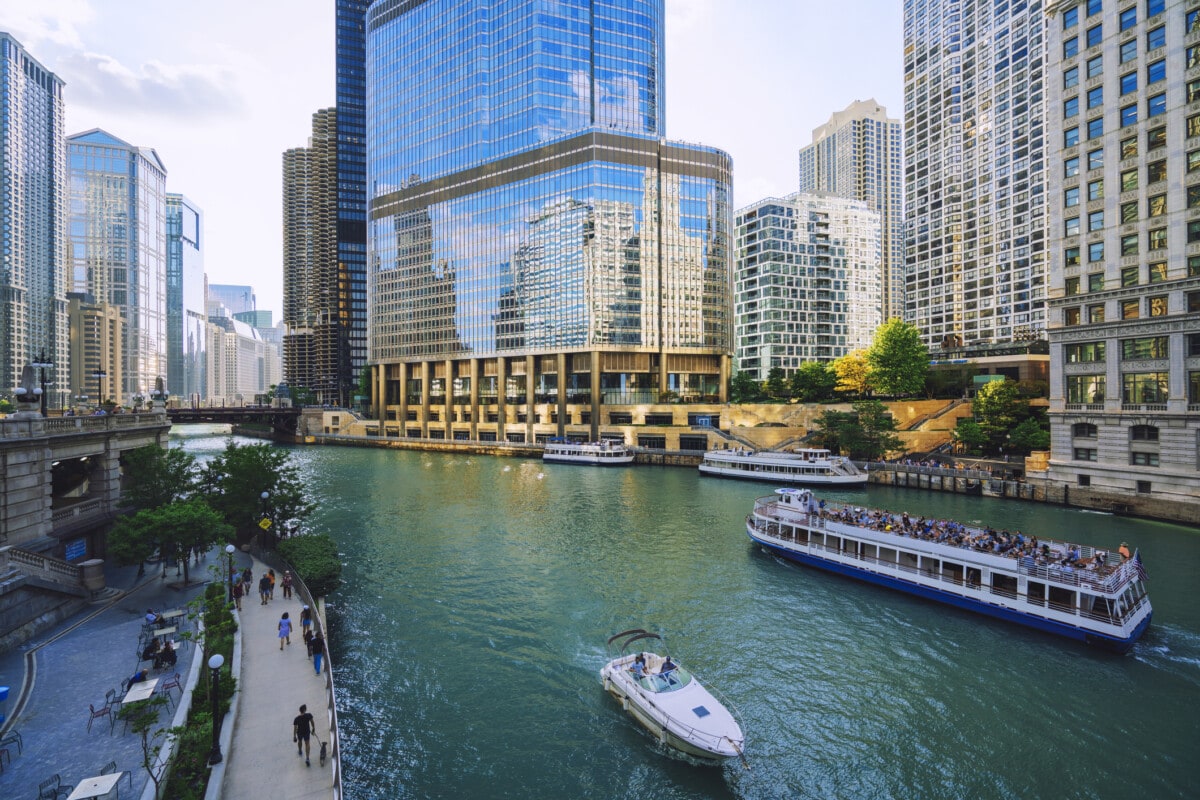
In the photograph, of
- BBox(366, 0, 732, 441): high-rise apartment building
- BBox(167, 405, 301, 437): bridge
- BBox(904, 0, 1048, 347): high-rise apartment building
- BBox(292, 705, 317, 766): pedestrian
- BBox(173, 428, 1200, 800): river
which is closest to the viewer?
BBox(292, 705, 317, 766): pedestrian

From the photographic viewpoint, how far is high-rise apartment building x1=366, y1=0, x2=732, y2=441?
13038 cm

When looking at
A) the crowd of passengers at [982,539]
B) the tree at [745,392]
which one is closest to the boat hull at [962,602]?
the crowd of passengers at [982,539]

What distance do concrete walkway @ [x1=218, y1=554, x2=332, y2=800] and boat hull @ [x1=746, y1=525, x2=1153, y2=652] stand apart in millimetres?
33678

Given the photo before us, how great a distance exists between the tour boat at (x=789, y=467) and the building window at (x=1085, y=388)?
24453 millimetres

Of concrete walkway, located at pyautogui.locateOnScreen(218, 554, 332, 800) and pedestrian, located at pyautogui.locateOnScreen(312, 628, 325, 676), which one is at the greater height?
pedestrian, located at pyautogui.locateOnScreen(312, 628, 325, 676)

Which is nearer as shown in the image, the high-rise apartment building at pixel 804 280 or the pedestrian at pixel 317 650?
the pedestrian at pixel 317 650

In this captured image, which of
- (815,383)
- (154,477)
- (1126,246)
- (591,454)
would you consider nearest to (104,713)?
(154,477)

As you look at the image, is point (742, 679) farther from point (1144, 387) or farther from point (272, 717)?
point (1144, 387)

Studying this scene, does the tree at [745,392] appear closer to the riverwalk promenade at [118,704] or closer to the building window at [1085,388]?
the building window at [1085,388]

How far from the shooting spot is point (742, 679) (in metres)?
27.5

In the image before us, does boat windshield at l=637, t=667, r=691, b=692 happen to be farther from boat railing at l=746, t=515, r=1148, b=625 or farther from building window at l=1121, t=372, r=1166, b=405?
building window at l=1121, t=372, r=1166, b=405

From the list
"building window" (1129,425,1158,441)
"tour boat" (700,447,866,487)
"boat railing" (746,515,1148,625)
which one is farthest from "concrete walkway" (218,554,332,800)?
"building window" (1129,425,1158,441)

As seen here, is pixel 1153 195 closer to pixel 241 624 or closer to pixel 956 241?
pixel 241 624

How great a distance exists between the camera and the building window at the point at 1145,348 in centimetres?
5453
